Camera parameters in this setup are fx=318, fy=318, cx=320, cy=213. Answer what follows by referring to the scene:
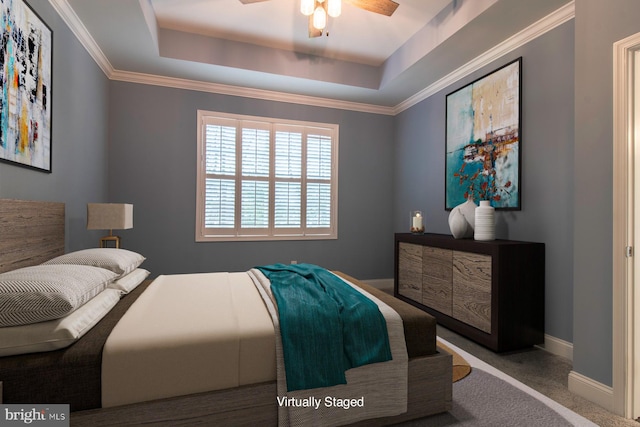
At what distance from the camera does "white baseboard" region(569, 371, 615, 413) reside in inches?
71.4

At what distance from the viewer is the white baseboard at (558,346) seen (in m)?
2.46

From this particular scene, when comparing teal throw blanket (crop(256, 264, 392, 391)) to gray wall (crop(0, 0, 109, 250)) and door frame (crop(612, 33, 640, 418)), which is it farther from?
gray wall (crop(0, 0, 109, 250))

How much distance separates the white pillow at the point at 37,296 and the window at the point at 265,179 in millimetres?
2730

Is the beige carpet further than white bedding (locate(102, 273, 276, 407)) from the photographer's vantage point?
Yes

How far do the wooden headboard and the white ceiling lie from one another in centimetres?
161

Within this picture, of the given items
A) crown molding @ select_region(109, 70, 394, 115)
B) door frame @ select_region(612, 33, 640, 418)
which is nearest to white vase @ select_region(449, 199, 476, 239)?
door frame @ select_region(612, 33, 640, 418)

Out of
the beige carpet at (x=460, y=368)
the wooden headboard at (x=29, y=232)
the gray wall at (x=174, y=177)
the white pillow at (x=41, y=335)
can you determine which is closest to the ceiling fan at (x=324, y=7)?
the gray wall at (x=174, y=177)

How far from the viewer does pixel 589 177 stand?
76.2 inches

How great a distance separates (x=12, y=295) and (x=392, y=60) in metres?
4.03

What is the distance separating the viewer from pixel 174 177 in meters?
3.99

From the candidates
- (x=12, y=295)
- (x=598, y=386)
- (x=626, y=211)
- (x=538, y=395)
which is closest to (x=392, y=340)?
(x=538, y=395)

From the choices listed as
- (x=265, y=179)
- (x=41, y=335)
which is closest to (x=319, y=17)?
(x=265, y=179)

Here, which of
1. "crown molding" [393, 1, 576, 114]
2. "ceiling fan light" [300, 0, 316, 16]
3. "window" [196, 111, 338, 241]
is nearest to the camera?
"ceiling fan light" [300, 0, 316, 16]

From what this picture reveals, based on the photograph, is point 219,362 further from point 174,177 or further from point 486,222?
point 174,177
